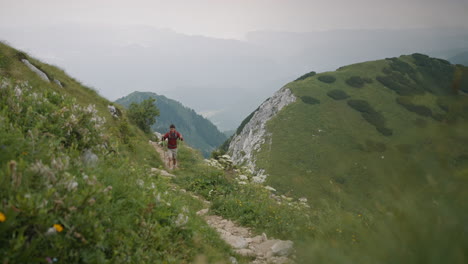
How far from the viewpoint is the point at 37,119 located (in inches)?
188

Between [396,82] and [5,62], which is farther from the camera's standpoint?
[396,82]

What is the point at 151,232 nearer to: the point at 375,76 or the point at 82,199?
the point at 82,199

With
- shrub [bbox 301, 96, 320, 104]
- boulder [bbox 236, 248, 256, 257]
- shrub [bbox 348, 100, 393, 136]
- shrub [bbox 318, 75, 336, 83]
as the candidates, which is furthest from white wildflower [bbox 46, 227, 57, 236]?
shrub [bbox 318, 75, 336, 83]

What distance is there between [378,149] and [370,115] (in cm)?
6945

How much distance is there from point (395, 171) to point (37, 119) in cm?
555

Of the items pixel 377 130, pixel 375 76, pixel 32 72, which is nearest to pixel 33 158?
pixel 32 72

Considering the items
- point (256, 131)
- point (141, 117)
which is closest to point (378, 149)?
point (141, 117)

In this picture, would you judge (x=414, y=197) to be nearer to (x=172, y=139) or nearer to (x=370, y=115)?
(x=172, y=139)

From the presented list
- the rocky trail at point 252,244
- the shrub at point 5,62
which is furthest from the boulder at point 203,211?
the shrub at point 5,62

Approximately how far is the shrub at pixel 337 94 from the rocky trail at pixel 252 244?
2671 inches

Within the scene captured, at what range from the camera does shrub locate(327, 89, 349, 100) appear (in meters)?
69.7

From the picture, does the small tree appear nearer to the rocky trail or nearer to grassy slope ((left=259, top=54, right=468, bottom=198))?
the rocky trail

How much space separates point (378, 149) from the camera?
213 centimetres

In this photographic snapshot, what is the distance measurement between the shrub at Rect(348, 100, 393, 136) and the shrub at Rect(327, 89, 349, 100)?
105 inches
